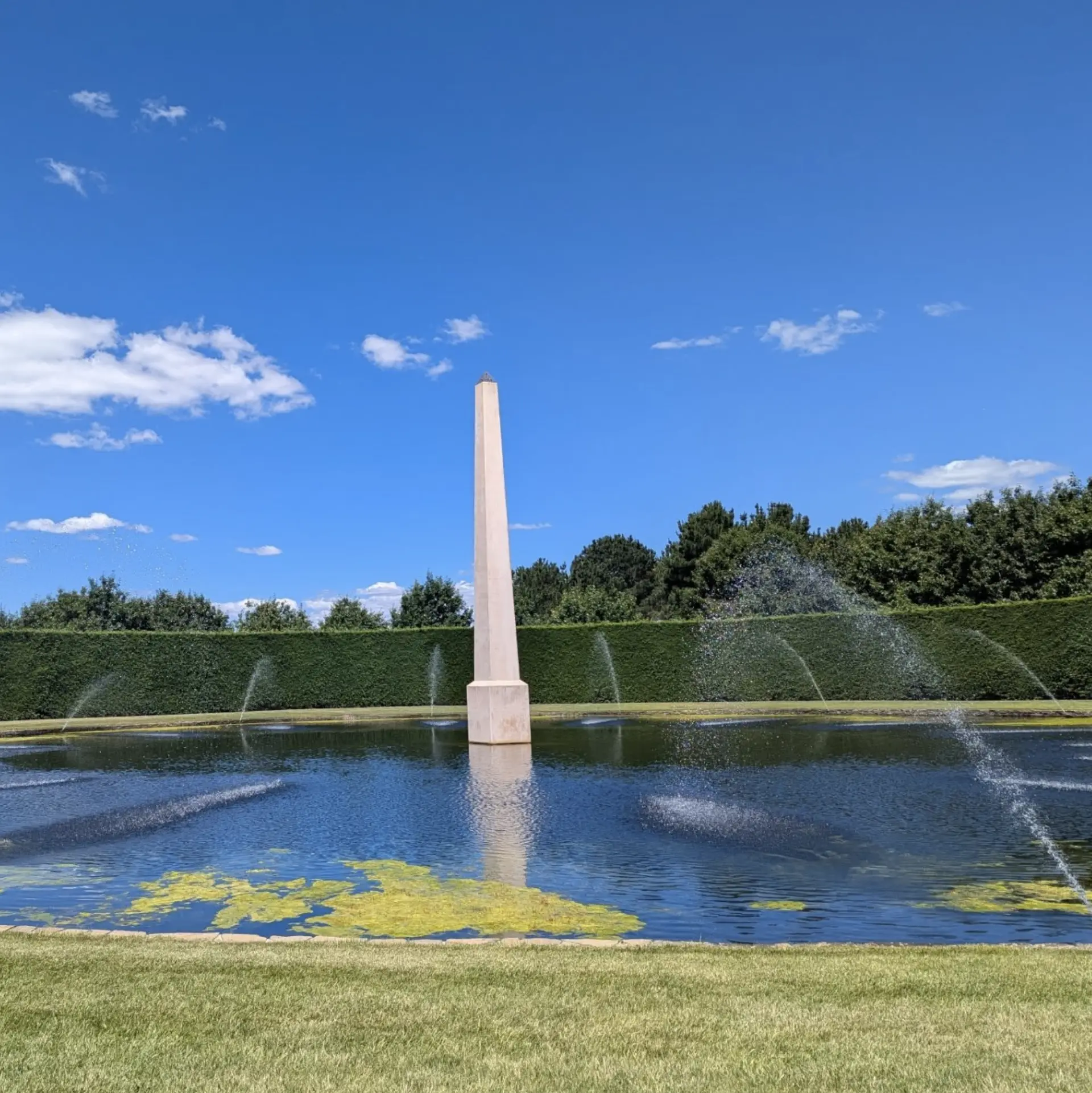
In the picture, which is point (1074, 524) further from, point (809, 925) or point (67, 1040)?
point (67, 1040)

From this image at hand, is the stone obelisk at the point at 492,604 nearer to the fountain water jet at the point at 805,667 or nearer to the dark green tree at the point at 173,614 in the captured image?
the fountain water jet at the point at 805,667

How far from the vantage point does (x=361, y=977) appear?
5348 mm

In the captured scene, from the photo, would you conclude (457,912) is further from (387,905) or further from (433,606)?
(433,606)

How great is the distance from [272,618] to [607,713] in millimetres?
40663

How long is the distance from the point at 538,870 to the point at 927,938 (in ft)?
11.4

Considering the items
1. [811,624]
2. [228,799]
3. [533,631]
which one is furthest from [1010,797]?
[533,631]

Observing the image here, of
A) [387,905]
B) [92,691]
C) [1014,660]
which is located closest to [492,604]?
[387,905]

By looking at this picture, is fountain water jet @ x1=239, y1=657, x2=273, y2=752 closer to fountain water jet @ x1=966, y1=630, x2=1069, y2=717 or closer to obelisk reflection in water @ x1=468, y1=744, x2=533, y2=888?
obelisk reflection in water @ x1=468, y1=744, x2=533, y2=888

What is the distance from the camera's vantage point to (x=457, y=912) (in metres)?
7.57

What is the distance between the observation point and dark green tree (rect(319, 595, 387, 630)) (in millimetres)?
56344

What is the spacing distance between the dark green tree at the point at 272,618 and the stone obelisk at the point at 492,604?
42.7 m

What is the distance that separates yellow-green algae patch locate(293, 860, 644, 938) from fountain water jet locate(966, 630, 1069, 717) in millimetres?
22870

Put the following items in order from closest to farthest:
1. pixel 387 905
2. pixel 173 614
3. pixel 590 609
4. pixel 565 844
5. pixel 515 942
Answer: pixel 515 942 < pixel 387 905 < pixel 565 844 < pixel 590 609 < pixel 173 614

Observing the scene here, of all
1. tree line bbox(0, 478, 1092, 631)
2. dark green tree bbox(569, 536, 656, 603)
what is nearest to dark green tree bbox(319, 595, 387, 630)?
tree line bbox(0, 478, 1092, 631)
